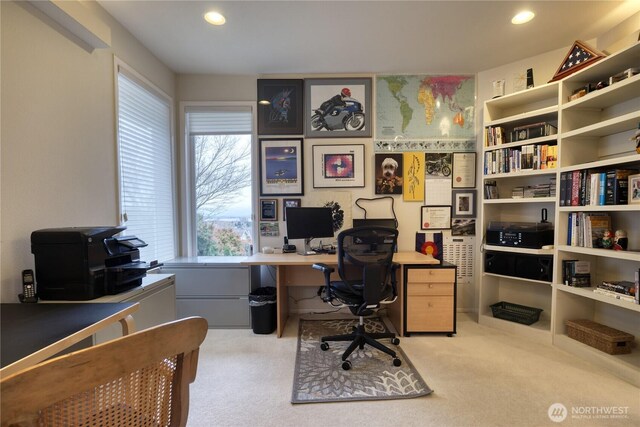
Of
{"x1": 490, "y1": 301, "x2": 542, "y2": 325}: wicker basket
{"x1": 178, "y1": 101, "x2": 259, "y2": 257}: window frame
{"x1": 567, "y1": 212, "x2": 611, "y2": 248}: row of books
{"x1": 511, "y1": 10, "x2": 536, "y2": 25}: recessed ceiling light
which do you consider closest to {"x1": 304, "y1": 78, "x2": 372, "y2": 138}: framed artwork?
{"x1": 178, "y1": 101, "x2": 259, "y2": 257}: window frame

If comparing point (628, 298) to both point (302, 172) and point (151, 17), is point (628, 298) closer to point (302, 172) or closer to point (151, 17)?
point (302, 172)

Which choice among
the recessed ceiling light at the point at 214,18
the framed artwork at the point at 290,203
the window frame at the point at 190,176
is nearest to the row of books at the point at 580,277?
the framed artwork at the point at 290,203

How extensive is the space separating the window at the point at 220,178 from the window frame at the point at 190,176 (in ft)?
0.04

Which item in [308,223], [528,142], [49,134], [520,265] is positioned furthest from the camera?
[308,223]

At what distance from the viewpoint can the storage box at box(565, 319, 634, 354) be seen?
80.0 inches

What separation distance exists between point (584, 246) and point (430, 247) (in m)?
1.27

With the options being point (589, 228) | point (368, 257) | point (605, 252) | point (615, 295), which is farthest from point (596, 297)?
point (368, 257)

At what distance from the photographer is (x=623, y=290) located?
195 centimetres

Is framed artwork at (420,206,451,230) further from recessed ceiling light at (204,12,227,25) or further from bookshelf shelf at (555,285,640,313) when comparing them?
recessed ceiling light at (204,12,227,25)

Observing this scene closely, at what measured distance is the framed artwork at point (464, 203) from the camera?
311 cm

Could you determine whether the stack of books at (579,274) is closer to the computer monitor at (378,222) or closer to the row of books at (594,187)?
the row of books at (594,187)

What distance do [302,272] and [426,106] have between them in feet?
7.94

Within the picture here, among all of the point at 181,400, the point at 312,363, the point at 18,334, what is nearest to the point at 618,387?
the point at 312,363

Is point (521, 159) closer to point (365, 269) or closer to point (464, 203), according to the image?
point (464, 203)
